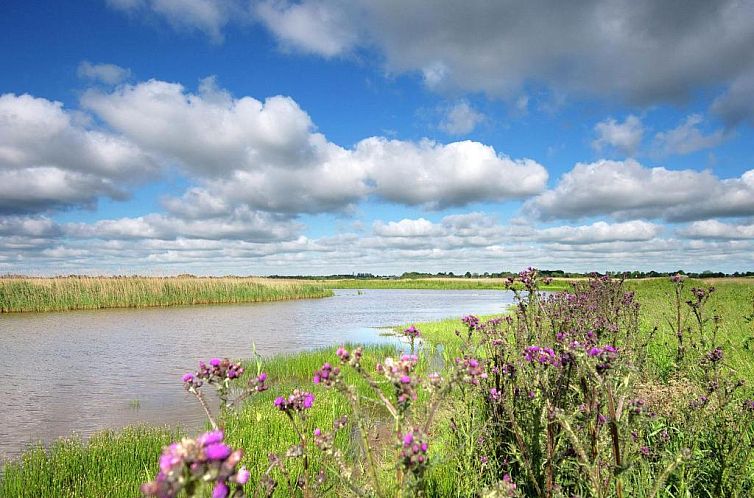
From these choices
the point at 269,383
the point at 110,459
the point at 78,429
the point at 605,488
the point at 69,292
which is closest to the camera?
the point at 605,488

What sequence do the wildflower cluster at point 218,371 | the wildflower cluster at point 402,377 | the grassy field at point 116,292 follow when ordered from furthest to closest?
1. the grassy field at point 116,292
2. the wildflower cluster at point 218,371
3. the wildflower cluster at point 402,377

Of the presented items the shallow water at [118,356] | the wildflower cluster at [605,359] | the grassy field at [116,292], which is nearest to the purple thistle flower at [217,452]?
the wildflower cluster at [605,359]

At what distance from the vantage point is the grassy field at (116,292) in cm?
2788

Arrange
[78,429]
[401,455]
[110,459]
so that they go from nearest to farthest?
[401,455] < [110,459] < [78,429]

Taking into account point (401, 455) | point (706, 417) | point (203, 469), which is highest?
point (203, 469)

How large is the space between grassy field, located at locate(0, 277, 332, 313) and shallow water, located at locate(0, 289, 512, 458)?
2407 millimetres

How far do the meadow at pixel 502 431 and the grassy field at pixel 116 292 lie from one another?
26.6 meters

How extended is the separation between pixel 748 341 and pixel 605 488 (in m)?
9.63

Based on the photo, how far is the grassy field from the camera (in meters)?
27.9

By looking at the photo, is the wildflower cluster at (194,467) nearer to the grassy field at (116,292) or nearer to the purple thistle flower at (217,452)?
the purple thistle flower at (217,452)

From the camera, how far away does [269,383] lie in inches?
Answer: 409

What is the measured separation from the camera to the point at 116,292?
31.0 m

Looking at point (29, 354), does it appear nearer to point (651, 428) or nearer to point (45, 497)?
point (45, 497)

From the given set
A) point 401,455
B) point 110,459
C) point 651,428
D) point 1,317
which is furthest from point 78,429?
point 1,317
